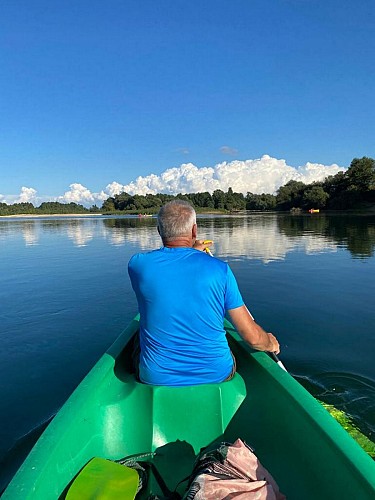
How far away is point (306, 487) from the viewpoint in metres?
2.23

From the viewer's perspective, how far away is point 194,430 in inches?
112

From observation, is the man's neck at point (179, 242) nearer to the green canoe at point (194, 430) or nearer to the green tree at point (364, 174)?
the green canoe at point (194, 430)

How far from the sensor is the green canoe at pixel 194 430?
2.09 m

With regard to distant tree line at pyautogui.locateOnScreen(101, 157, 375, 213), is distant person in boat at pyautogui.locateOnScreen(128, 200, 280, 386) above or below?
below

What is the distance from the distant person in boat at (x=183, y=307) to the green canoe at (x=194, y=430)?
0.19 m

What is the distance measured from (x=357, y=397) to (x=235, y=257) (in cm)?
1118

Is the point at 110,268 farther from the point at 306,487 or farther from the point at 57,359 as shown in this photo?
the point at 306,487

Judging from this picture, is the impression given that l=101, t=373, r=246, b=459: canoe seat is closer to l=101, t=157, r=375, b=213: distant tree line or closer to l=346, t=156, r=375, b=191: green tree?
l=101, t=157, r=375, b=213: distant tree line

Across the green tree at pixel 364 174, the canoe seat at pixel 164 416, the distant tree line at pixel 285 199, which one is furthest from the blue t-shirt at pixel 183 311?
the green tree at pixel 364 174

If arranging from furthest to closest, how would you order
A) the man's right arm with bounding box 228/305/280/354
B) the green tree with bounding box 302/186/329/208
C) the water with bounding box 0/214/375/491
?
the green tree with bounding box 302/186/329/208
the water with bounding box 0/214/375/491
the man's right arm with bounding box 228/305/280/354

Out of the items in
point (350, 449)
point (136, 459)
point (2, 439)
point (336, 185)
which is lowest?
point (2, 439)

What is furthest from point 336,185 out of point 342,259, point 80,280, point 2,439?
point 2,439

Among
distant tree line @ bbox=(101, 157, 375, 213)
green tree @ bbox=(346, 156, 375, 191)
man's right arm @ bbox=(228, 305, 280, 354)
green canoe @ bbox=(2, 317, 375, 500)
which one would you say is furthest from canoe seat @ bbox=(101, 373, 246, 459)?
green tree @ bbox=(346, 156, 375, 191)

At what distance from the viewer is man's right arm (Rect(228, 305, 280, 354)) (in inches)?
108
